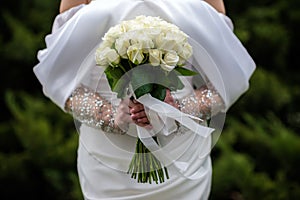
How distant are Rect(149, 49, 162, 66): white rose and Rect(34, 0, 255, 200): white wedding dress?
1.32 ft

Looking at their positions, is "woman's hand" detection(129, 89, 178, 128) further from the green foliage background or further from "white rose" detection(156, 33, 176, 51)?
the green foliage background

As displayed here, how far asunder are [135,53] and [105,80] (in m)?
0.50

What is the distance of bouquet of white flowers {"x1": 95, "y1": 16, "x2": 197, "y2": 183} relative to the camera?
8.91ft

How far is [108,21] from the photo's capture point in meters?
3.16

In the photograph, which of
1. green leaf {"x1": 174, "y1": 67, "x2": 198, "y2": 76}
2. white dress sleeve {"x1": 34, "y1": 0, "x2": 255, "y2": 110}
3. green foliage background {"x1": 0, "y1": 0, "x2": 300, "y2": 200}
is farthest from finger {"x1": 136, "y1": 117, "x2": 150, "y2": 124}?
green foliage background {"x1": 0, "y1": 0, "x2": 300, "y2": 200}

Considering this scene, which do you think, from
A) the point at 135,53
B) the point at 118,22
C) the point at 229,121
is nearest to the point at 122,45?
the point at 135,53

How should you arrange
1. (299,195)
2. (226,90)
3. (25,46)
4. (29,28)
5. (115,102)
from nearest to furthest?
1. (115,102)
2. (226,90)
3. (299,195)
4. (25,46)
5. (29,28)

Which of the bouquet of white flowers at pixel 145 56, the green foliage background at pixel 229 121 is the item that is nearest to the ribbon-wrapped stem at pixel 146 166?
the bouquet of white flowers at pixel 145 56

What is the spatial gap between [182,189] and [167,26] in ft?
2.46

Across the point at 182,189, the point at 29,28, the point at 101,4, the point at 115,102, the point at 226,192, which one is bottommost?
the point at 226,192

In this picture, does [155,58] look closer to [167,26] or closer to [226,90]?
[167,26]

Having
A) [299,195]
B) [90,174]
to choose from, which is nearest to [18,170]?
[299,195]

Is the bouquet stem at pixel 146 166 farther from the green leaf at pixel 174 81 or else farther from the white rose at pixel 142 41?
the white rose at pixel 142 41

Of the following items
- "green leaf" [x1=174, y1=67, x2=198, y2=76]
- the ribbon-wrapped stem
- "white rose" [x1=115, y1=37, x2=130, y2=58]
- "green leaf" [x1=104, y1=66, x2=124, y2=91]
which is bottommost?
the ribbon-wrapped stem
